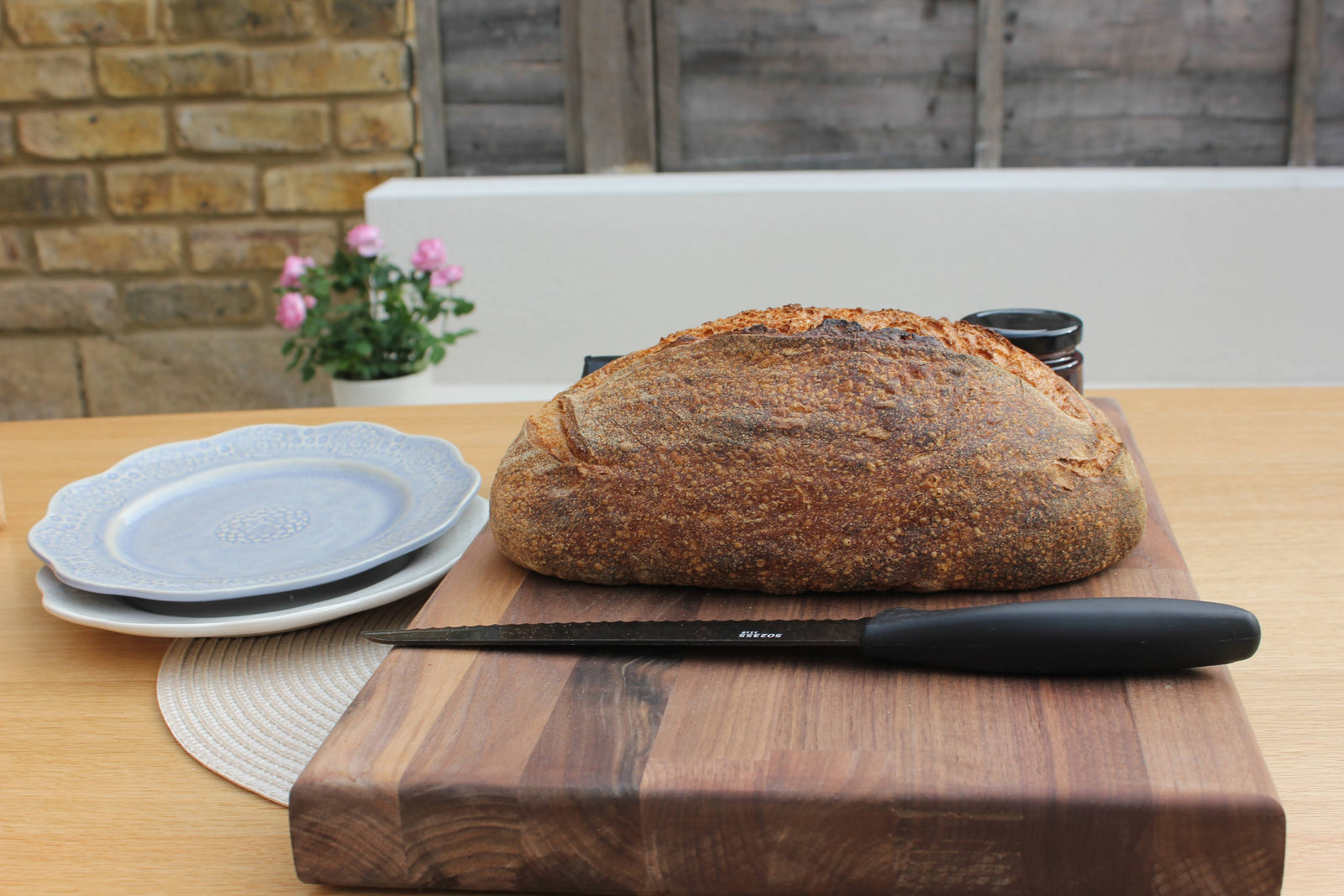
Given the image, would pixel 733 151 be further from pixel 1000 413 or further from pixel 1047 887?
pixel 1047 887

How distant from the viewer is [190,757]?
2.18 ft

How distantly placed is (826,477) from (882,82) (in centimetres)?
254

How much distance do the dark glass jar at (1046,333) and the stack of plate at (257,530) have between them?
45cm

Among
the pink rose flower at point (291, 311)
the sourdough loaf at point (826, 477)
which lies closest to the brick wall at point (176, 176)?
the pink rose flower at point (291, 311)

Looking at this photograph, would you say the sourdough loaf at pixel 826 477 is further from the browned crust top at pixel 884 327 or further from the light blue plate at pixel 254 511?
the light blue plate at pixel 254 511

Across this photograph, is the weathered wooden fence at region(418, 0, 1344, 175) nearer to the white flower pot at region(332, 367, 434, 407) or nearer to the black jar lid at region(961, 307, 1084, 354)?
the white flower pot at region(332, 367, 434, 407)

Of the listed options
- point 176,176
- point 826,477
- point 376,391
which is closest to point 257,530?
point 826,477

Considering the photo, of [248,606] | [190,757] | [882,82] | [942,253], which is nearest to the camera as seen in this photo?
[190,757]

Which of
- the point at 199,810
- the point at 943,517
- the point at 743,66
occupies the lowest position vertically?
the point at 199,810

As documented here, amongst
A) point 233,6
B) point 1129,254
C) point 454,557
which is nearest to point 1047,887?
point 454,557

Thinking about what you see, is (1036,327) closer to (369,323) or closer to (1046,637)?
(1046,637)

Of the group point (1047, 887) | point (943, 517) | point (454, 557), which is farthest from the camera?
point (454, 557)

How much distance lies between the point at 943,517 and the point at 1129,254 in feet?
7.59

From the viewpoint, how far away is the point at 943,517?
2.29 feet
